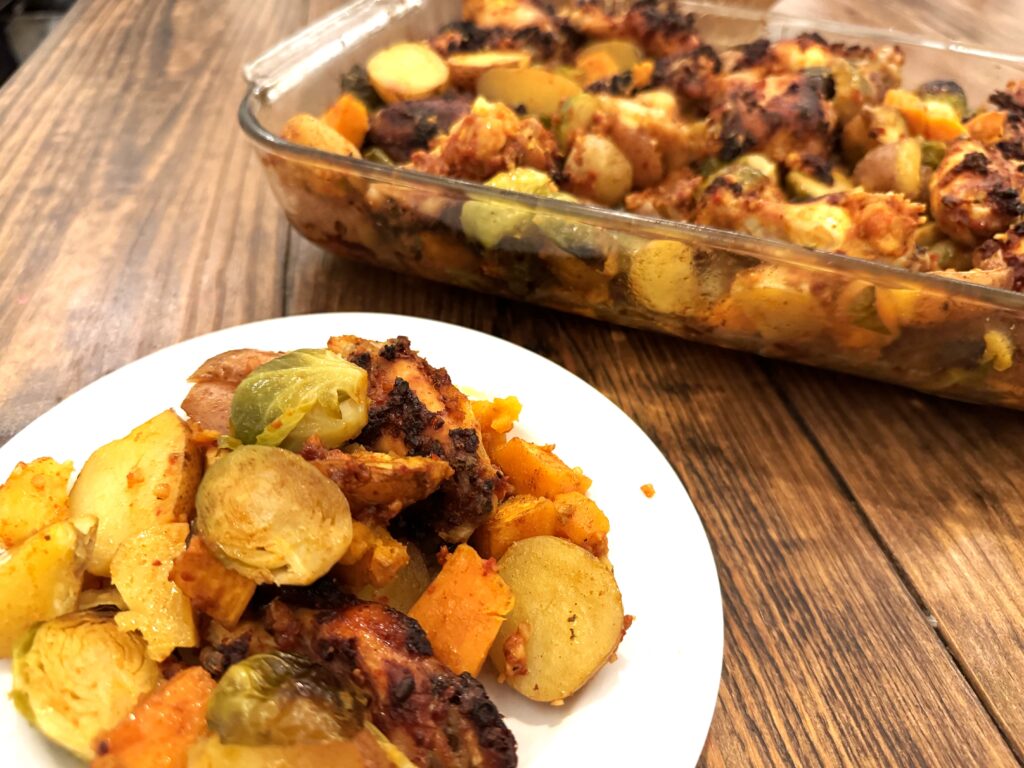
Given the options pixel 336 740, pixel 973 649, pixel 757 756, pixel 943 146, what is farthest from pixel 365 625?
pixel 943 146

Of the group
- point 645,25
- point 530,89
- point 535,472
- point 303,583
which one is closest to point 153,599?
point 303,583

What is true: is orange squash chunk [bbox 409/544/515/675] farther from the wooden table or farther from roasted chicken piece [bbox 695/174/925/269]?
roasted chicken piece [bbox 695/174/925/269]

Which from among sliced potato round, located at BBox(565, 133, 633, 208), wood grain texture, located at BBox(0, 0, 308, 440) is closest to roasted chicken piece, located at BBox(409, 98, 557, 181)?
sliced potato round, located at BBox(565, 133, 633, 208)

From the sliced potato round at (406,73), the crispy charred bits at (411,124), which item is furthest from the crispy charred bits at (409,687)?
the sliced potato round at (406,73)

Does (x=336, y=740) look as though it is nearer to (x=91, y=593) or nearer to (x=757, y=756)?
(x=91, y=593)

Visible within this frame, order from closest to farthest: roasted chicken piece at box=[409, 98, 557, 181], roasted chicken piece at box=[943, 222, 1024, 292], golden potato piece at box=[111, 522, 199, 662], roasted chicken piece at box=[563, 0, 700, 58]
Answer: golden potato piece at box=[111, 522, 199, 662]
roasted chicken piece at box=[943, 222, 1024, 292]
roasted chicken piece at box=[409, 98, 557, 181]
roasted chicken piece at box=[563, 0, 700, 58]

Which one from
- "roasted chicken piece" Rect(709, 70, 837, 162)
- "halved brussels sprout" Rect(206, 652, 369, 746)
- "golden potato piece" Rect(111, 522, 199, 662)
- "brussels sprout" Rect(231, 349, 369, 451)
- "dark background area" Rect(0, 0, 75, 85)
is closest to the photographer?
"halved brussels sprout" Rect(206, 652, 369, 746)

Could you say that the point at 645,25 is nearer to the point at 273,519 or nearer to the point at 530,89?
the point at 530,89
